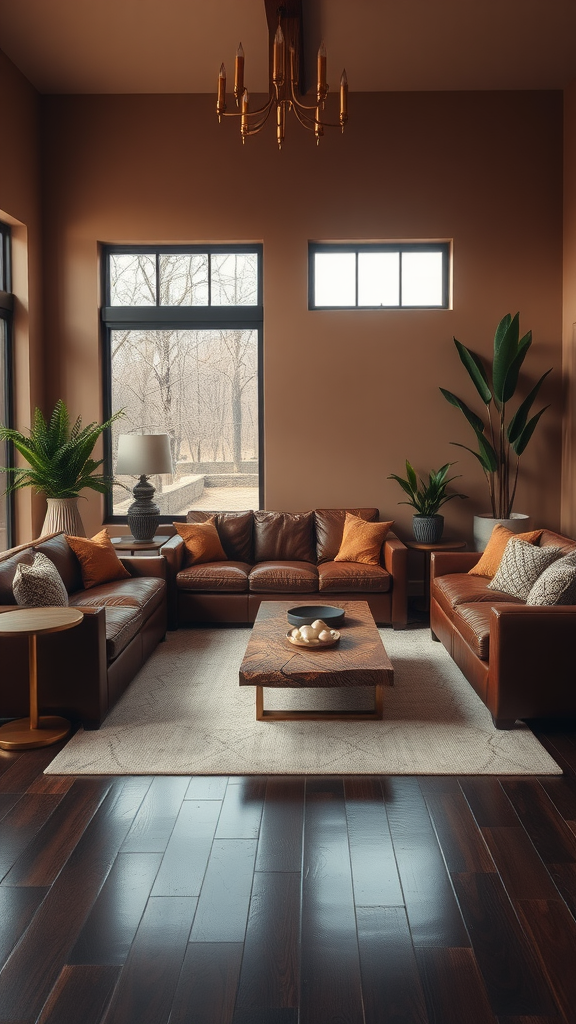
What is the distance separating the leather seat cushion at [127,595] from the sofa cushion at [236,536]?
1030 mm

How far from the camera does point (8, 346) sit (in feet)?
21.5

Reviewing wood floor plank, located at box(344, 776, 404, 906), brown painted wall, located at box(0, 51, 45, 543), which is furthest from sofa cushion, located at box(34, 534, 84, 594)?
wood floor plank, located at box(344, 776, 404, 906)

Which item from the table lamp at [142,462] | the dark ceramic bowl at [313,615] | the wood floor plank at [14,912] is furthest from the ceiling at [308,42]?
the wood floor plank at [14,912]

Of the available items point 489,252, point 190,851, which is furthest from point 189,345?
point 190,851

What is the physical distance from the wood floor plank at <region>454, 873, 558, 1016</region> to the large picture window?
4.92 m

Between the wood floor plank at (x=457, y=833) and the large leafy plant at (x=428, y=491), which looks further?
the large leafy plant at (x=428, y=491)

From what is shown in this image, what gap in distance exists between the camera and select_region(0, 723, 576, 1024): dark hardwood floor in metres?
2.06

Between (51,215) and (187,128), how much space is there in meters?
1.32

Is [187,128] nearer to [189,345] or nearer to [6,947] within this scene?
[189,345]

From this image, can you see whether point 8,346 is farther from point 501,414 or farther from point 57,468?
point 501,414

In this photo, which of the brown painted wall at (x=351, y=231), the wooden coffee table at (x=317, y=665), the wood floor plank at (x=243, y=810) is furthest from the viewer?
the brown painted wall at (x=351, y=231)

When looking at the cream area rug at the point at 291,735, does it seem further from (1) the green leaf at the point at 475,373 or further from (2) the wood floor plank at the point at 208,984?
(1) the green leaf at the point at 475,373

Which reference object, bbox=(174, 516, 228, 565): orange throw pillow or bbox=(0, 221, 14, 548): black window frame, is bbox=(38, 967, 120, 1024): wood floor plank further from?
bbox=(0, 221, 14, 548): black window frame

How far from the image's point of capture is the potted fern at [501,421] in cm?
639
